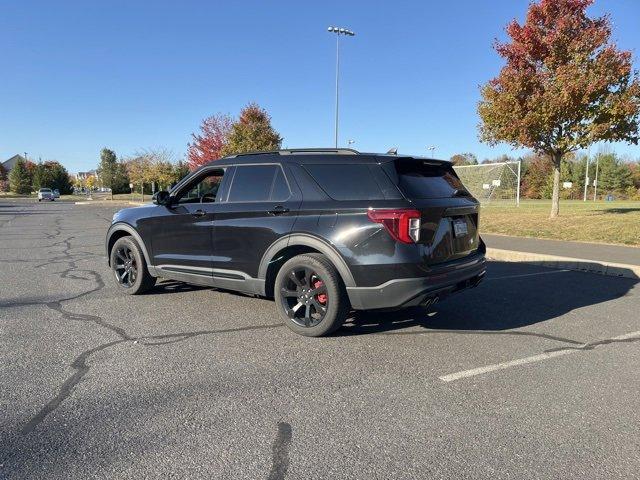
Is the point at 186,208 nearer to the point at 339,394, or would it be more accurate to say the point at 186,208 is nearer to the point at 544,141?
the point at 339,394

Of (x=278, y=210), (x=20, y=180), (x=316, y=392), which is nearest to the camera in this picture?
(x=316, y=392)

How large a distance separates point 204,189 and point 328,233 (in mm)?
2296

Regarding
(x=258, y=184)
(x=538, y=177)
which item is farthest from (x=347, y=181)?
(x=538, y=177)

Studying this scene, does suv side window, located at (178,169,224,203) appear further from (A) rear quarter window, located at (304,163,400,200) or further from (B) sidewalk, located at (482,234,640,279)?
(B) sidewalk, located at (482,234,640,279)

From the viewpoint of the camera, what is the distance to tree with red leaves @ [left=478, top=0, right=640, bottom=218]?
1445 cm

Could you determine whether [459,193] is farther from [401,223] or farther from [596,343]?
[596,343]

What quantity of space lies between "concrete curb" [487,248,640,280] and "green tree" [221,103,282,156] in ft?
79.9

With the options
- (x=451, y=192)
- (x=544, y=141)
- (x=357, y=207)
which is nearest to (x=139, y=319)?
(x=357, y=207)

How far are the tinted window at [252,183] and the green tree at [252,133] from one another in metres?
27.5

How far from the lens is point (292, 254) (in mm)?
4898

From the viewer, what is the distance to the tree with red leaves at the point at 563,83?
14.5 m

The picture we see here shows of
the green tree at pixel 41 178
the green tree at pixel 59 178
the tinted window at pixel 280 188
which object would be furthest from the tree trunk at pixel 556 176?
the green tree at pixel 59 178

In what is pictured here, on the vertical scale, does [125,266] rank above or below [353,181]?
below

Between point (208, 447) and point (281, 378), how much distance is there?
1.03 metres
